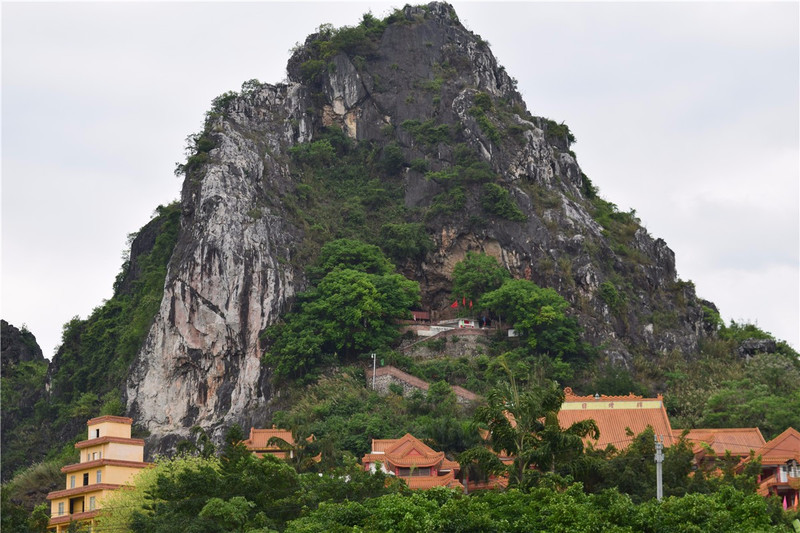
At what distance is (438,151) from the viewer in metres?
67.2

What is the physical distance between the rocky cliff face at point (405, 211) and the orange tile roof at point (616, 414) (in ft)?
31.8

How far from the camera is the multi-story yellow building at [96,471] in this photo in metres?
42.0

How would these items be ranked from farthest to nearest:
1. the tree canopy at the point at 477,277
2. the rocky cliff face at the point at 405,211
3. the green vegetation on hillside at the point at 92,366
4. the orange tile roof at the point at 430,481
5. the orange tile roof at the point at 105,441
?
the green vegetation on hillside at the point at 92,366, the tree canopy at the point at 477,277, the rocky cliff face at the point at 405,211, the orange tile roof at the point at 105,441, the orange tile roof at the point at 430,481

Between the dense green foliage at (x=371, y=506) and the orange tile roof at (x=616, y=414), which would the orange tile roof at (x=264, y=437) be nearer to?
the dense green foliage at (x=371, y=506)

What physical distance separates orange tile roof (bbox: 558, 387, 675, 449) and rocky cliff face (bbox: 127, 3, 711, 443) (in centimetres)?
968

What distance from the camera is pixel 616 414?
47.2 metres

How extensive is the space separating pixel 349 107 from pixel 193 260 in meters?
17.6

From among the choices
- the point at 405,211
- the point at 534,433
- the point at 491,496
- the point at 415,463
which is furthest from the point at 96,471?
the point at 405,211

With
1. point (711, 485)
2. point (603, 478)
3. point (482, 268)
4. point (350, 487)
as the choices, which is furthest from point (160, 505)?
point (482, 268)

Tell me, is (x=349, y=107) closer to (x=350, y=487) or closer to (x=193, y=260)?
(x=193, y=260)


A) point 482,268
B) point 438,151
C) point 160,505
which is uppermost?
point 438,151

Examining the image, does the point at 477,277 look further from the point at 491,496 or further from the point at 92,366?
the point at 491,496

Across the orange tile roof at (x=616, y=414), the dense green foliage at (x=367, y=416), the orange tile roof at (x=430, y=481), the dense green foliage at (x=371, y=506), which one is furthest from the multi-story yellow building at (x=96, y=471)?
the orange tile roof at (x=616, y=414)

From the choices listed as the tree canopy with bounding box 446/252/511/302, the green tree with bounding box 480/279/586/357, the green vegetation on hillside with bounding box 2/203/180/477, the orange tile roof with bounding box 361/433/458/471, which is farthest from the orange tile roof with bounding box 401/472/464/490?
the green vegetation on hillside with bounding box 2/203/180/477
